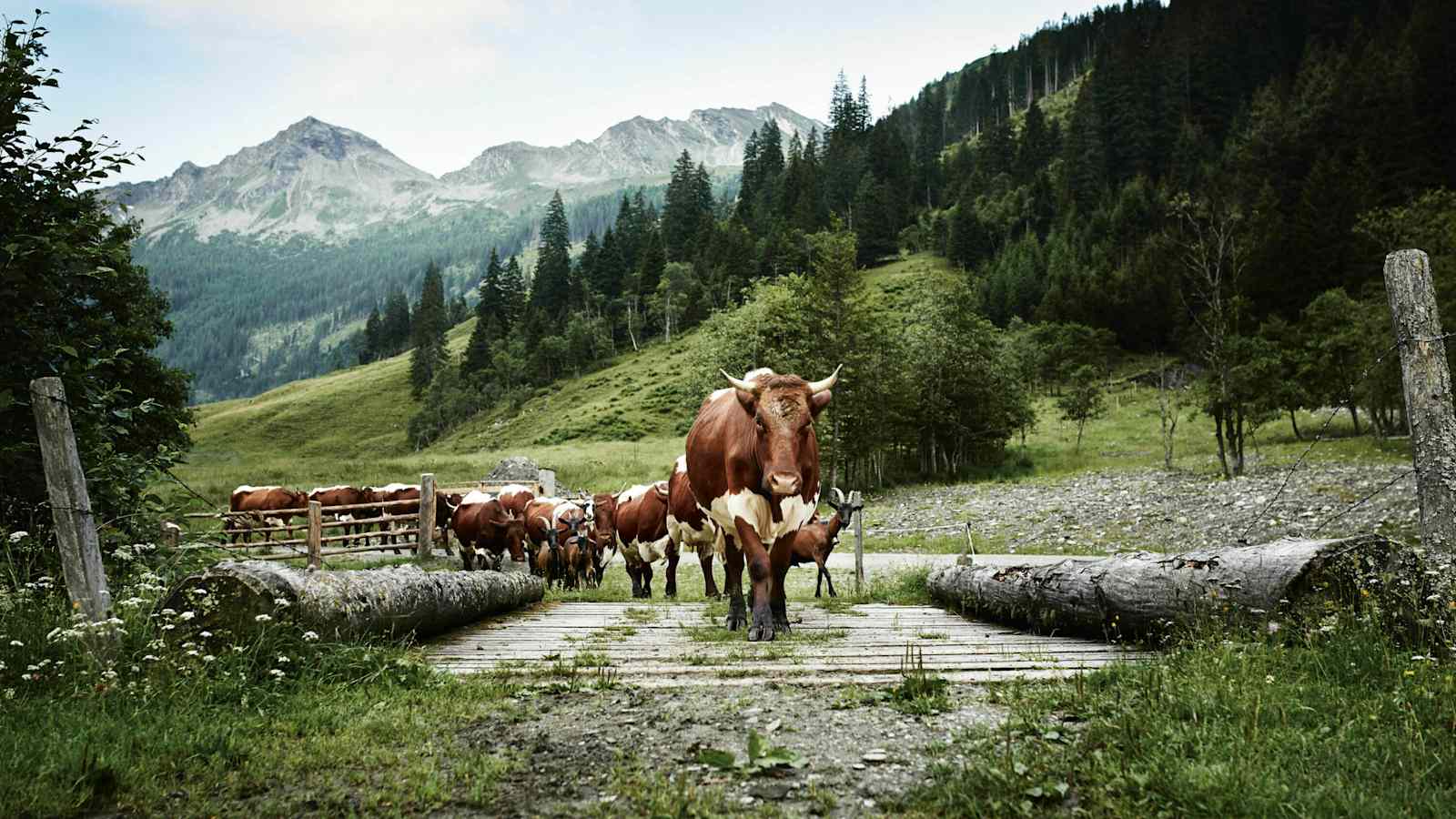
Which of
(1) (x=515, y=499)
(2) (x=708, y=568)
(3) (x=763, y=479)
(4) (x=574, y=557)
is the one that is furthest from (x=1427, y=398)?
(1) (x=515, y=499)

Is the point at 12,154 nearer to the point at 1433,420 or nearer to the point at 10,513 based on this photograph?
the point at 10,513

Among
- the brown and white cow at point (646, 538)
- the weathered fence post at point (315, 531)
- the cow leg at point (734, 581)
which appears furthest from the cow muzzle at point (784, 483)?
the weathered fence post at point (315, 531)

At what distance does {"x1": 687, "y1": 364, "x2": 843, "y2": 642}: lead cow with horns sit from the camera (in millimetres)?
7516

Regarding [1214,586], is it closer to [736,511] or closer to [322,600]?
[736,511]

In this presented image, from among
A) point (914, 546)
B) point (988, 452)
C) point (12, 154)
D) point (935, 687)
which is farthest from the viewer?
point (988, 452)

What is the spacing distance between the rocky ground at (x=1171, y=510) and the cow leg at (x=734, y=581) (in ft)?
37.4

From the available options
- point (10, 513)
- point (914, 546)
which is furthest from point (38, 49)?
point (914, 546)

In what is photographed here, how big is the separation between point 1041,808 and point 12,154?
343 inches

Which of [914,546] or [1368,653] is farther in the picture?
[914,546]

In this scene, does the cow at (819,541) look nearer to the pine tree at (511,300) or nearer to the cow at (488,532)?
the cow at (488,532)

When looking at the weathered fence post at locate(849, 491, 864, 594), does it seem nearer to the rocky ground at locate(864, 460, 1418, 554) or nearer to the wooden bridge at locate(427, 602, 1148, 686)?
the wooden bridge at locate(427, 602, 1148, 686)

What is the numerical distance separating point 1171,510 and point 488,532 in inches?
785

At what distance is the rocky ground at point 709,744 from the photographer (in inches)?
137

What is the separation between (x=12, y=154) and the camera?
21.8 feet
